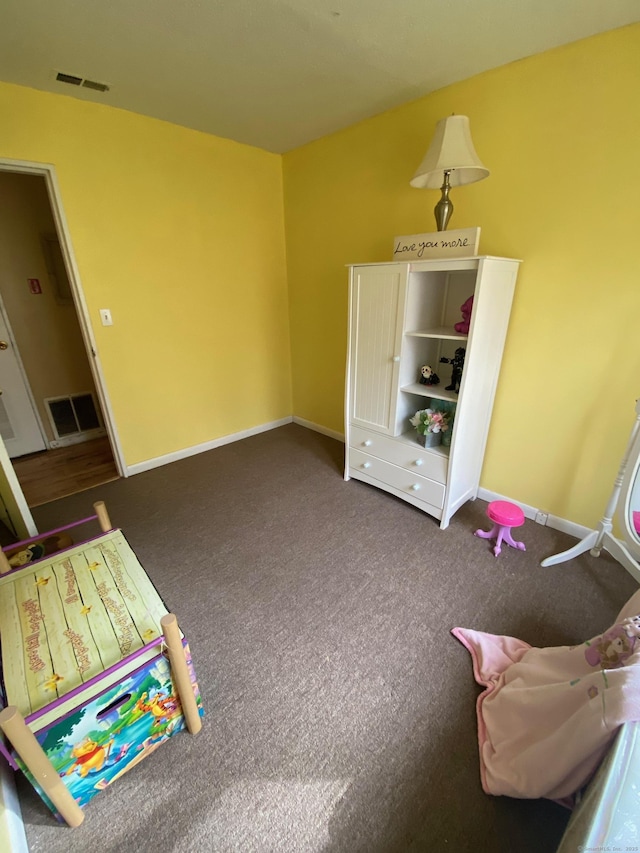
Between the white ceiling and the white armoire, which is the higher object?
the white ceiling

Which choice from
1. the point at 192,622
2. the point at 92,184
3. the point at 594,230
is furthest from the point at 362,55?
the point at 192,622

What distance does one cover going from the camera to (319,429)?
139 inches

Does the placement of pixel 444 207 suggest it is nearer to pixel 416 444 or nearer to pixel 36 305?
pixel 416 444

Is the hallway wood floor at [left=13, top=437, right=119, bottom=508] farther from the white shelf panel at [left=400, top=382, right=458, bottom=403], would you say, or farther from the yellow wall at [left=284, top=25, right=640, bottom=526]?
the yellow wall at [left=284, top=25, right=640, bottom=526]

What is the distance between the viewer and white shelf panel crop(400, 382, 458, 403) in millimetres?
1946

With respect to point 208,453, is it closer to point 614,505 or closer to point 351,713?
point 351,713

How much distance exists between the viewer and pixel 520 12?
1376 mm

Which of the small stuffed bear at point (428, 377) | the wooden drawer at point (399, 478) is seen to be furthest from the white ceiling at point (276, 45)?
the wooden drawer at point (399, 478)

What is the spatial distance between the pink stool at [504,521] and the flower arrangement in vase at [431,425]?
48 centimetres

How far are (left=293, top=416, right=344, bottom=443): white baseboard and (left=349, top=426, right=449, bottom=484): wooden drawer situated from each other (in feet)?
2.63

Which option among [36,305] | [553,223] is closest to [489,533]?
[553,223]

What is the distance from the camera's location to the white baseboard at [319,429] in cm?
334

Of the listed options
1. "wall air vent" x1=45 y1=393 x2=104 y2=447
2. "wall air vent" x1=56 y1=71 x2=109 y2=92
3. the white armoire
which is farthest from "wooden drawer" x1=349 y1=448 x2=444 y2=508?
"wall air vent" x1=45 y1=393 x2=104 y2=447

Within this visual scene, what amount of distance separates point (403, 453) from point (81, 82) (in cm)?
270
